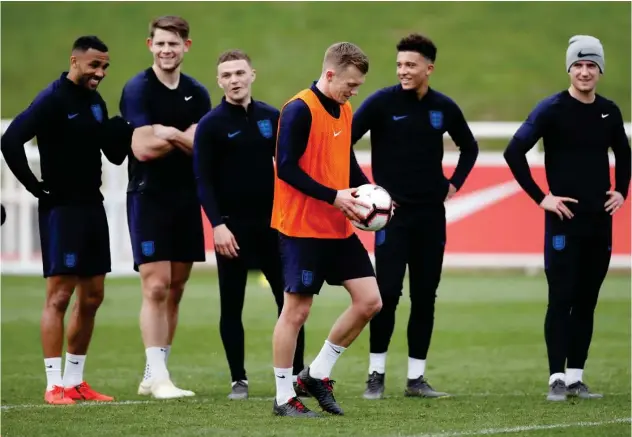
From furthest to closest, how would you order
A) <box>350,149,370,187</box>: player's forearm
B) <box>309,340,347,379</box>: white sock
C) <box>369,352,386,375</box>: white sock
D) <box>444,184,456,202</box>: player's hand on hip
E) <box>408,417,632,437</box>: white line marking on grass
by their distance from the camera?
<box>444,184,456,202</box>: player's hand on hip < <box>369,352,386,375</box>: white sock < <box>350,149,370,187</box>: player's forearm < <box>309,340,347,379</box>: white sock < <box>408,417,632,437</box>: white line marking on grass

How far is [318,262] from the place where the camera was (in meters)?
8.19

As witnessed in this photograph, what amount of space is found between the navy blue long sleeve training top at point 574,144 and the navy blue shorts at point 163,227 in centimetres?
230

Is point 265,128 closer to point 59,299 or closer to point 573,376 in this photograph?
point 59,299

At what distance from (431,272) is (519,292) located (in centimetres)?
891

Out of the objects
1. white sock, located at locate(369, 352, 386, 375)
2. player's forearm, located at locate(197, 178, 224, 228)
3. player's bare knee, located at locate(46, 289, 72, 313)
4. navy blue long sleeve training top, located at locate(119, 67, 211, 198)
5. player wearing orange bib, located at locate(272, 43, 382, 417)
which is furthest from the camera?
navy blue long sleeve training top, located at locate(119, 67, 211, 198)

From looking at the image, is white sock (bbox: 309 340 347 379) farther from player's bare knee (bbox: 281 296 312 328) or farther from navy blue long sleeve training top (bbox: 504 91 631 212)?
navy blue long sleeve training top (bbox: 504 91 631 212)

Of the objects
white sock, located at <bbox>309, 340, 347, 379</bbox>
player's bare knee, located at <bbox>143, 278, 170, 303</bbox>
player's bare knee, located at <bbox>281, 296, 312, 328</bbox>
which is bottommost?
white sock, located at <bbox>309, 340, 347, 379</bbox>

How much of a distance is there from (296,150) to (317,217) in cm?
45

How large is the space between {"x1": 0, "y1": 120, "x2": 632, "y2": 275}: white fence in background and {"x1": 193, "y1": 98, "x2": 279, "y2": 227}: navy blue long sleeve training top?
10.5m

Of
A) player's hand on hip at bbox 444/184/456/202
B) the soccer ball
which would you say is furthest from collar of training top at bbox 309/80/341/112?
player's hand on hip at bbox 444/184/456/202

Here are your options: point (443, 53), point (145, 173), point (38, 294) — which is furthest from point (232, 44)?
point (145, 173)

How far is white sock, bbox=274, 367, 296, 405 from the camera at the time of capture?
816cm

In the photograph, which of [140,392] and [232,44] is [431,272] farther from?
[232,44]

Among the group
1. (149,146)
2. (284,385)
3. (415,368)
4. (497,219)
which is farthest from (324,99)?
(497,219)
